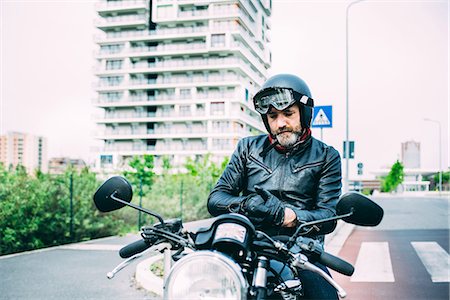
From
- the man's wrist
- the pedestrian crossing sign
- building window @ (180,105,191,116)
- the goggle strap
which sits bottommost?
the man's wrist

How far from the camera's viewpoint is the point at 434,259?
964cm

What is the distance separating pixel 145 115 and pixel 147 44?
10652 mm

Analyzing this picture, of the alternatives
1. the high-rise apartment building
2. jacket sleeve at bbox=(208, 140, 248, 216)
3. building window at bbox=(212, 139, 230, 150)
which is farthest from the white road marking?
building window at bbox=(212, 139, 230, 150)

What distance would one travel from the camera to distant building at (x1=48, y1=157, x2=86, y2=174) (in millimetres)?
12339

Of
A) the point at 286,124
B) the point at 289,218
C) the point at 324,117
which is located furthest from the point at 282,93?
the point at 324,117

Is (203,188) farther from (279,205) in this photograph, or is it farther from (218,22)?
(218,22)

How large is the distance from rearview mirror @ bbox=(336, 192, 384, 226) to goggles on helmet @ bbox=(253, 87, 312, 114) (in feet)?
2.36

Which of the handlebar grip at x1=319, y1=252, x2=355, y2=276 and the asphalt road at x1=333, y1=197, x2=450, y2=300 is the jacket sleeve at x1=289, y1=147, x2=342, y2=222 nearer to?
the handlebar grip at x1=319, y1=252, x2=355, y2=276

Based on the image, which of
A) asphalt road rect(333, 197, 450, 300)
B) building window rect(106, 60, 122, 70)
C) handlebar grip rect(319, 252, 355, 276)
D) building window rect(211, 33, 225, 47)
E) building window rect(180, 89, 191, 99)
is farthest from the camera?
building window rect(106, 60, 122, 70)

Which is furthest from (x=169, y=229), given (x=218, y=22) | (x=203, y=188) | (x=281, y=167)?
(x=218, y=22)

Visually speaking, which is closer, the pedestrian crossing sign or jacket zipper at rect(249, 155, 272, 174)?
jacket zipper at rect(249, 155, 272, 174)

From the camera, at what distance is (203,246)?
69.4 inches

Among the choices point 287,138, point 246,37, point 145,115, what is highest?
point 246,37

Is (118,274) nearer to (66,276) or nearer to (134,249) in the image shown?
(66,276)
